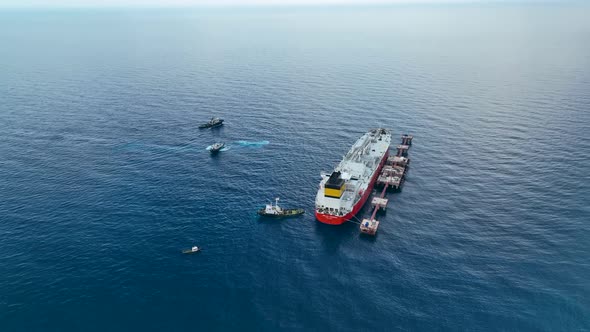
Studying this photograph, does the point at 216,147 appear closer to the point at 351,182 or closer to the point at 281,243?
the point at 351,182

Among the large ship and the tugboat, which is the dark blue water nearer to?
the tugboat

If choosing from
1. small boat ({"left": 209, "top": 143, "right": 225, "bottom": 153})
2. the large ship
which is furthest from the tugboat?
small boat ({"left": 209, "top": 143, "right": 225, "bottom": 153})

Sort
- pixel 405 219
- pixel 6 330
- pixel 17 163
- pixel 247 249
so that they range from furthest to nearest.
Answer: pixel 17 163 < pixel 405 219 < pixel 247 249 < pixel 6 330

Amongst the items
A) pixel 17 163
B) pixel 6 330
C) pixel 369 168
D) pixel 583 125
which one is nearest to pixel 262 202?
pixel 369 168

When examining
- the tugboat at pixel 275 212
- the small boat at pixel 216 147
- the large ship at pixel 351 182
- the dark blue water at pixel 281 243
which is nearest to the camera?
the dark blue water at pixel 281 243

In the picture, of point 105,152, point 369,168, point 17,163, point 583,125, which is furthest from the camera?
point 583,125

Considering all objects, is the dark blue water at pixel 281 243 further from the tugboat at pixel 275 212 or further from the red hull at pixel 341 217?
the tugboat at pixel 275 212

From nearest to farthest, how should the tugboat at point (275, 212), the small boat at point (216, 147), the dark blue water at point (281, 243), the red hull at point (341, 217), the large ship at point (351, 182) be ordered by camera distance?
the dark blue water at point (281, 243)
the red hull at point (341, 217)
the large ship at point (351, 182)
the tugboat at point (275, 212)
the small boat at point (216, 147)

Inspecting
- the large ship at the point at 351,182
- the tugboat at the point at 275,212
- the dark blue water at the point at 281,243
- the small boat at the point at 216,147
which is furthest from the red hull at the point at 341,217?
the small boat at the point at 216,147

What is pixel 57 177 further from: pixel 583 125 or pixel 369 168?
pixel 583 125
